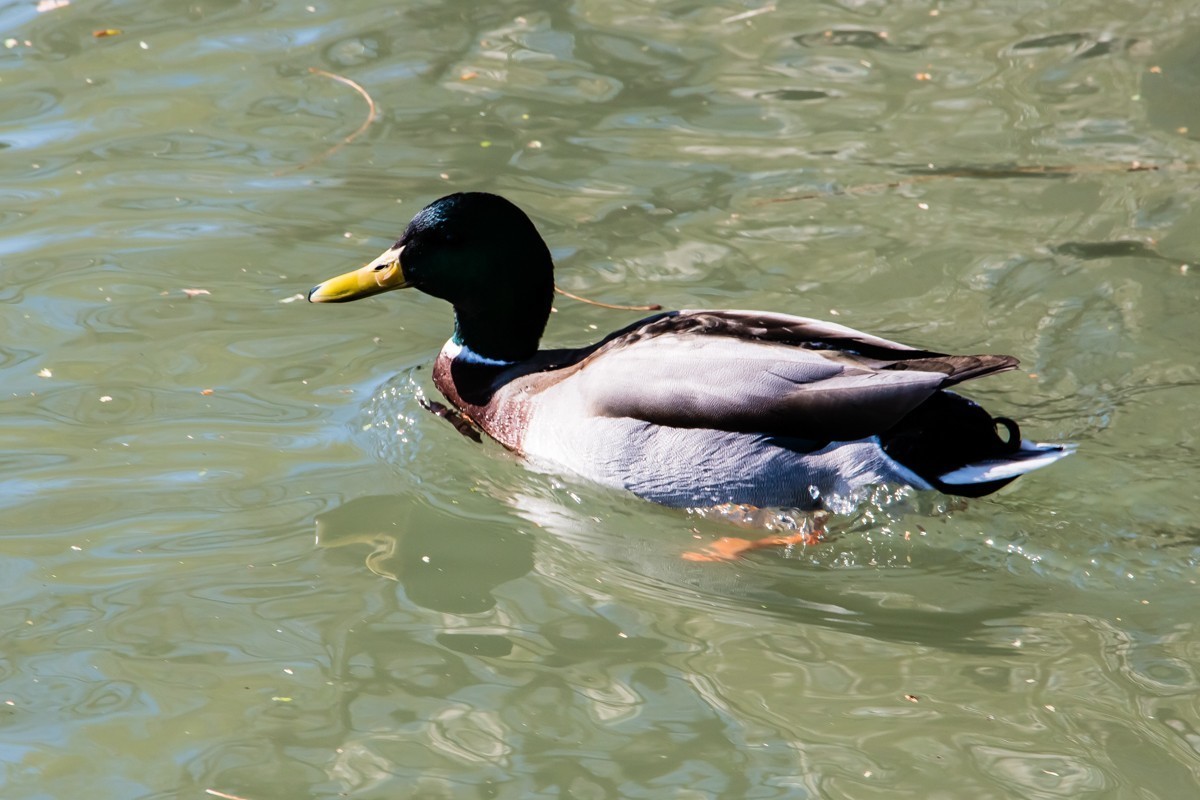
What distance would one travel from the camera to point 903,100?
7809 mm

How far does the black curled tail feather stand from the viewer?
4.86 meters

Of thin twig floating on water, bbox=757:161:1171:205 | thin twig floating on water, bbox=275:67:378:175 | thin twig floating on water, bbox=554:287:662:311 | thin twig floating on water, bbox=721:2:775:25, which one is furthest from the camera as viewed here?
thin twig floating on water, bbox=721:2:775:25

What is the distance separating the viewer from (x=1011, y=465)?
475cm

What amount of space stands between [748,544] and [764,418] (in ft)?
1.40

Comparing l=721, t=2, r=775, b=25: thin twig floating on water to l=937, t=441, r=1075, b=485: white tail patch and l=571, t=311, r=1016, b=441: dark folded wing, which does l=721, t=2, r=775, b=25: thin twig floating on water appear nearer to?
l=571, t=311, r=1016, b=441: dark folded wing

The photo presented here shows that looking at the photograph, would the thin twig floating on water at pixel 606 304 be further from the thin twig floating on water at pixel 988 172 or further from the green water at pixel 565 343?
the thin twig floating on water at pixel 988 172

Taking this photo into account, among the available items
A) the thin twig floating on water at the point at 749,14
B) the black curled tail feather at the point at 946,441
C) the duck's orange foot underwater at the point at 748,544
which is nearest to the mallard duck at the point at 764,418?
the black curled tail feather at the point at 946,441

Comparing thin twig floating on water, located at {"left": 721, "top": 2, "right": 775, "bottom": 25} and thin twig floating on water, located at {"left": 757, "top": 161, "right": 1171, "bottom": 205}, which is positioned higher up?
thin twig floating on water, located at {"left": 721, "top": 2, "right": 775, "bottom": 25}

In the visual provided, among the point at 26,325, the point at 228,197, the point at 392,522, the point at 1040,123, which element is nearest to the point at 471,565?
the point at 392,522

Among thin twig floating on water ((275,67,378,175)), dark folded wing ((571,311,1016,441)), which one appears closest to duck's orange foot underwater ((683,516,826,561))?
dark folded wing ((571,311,1016,441))

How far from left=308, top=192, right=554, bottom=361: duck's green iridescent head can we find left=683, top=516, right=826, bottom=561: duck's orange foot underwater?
4.15ft

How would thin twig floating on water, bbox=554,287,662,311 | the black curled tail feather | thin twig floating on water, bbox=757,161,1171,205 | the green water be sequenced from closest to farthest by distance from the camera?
the green water
the black curled tail feather
thin twig floating on water, bbox=554,287,662,311
thin twig floating on water, bbox=757,161,1171,205

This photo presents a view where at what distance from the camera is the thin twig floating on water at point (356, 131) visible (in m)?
7.43

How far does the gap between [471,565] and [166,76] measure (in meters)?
4.54
